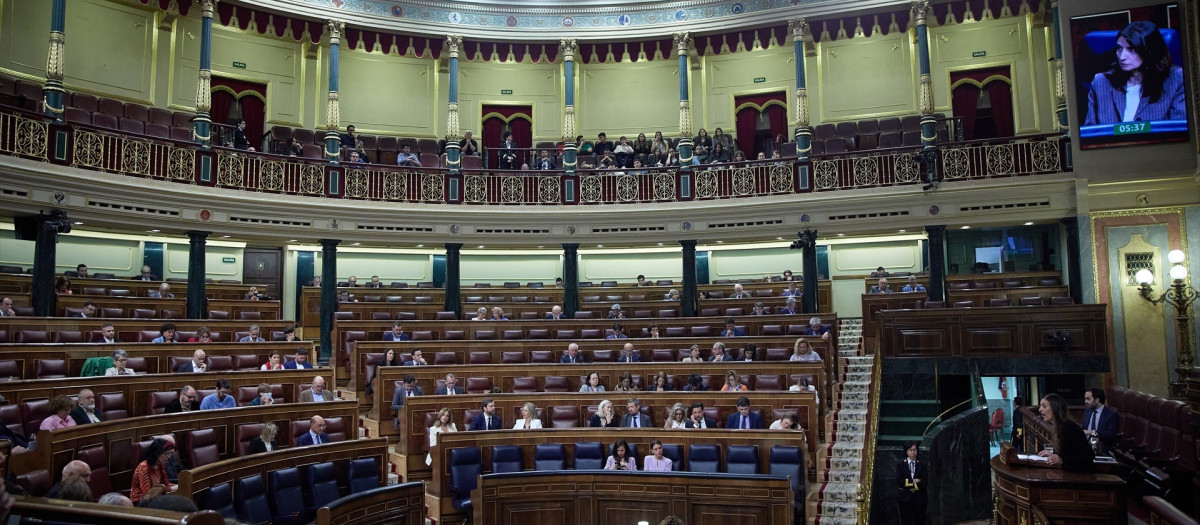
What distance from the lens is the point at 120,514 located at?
2.96 m

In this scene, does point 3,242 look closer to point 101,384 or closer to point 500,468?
point 101,384

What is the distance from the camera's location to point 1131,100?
A: 12570mm

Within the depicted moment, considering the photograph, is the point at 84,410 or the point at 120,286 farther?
the point at 120,286

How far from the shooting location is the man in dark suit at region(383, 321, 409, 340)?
39.5ft

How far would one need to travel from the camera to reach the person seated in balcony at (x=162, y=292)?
43.3 ft

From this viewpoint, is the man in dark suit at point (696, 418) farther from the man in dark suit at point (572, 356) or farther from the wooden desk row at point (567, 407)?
the man in dark suit at point (572, 356)

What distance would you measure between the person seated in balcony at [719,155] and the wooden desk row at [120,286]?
8.47 meters

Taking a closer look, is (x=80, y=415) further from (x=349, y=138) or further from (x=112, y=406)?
(x=349, y=138)

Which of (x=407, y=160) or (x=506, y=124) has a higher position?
(x=506, y=124)

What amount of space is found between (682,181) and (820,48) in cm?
465

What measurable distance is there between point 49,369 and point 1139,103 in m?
14.2

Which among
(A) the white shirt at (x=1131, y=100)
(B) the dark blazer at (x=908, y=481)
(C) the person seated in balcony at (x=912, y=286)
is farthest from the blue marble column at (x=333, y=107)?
(A) the white shirt at (x=1131, y=100)

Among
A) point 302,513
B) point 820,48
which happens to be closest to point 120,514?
point 302,513

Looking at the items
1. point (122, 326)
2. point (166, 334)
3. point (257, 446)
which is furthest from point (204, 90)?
point (257, 446)
